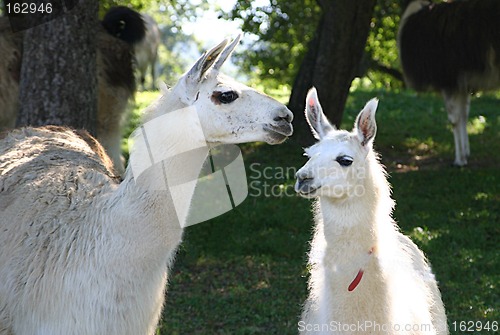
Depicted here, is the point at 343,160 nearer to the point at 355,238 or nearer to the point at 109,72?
the point at 355,238

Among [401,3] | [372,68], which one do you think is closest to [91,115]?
[401,3]

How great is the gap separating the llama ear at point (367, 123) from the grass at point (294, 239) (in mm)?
1996

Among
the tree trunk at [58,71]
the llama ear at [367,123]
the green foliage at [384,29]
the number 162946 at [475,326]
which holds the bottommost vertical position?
the green foliage at [384,29]

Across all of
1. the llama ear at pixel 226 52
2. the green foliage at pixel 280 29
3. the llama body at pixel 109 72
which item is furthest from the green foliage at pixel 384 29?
the llama ear at pixel 226 52

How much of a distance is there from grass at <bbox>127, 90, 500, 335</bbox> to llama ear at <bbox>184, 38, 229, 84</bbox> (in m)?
2.30

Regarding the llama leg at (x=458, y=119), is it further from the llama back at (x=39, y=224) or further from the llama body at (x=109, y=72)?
the llama back at (x=39, y=224)

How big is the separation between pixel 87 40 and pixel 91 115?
0.59 metres

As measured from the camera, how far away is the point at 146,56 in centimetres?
870

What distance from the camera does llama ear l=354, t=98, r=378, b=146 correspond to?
404cm

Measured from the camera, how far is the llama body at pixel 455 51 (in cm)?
983

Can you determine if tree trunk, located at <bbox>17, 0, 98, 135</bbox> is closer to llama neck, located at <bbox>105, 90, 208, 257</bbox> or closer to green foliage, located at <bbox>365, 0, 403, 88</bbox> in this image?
llama neck, located at <bbox>105, 90, 208, 257</bbox>

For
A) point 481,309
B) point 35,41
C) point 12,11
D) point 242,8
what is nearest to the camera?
point 481,309

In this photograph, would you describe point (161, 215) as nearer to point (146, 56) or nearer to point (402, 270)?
point (402, 270)
